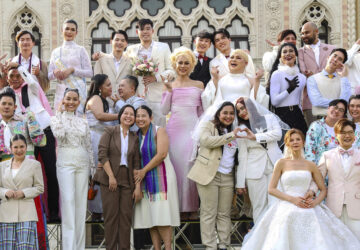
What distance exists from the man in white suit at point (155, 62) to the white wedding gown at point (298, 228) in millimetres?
2699

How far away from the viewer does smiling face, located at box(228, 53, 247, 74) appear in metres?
10.4

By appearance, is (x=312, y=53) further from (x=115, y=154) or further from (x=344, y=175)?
(x=115, y=154)

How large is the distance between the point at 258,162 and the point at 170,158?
121 cm

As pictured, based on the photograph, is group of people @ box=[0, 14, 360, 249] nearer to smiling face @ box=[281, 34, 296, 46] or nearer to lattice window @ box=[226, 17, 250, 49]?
smiling face @ box=[281, 34, 296, 46]

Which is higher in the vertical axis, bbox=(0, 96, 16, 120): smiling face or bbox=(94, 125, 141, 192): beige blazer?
bbox=(0, 96, 16, 120): smiling face

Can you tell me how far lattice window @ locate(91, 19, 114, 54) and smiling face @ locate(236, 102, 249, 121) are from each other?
14.8m

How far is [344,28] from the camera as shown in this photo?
24.0 m

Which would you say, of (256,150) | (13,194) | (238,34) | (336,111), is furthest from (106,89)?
(238,34)

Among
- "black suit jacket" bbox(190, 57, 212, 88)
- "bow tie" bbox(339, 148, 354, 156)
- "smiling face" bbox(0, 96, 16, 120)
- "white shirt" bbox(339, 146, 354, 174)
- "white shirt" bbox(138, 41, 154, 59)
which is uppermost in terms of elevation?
"white shirt" bbox(138, 41, 154, 59)

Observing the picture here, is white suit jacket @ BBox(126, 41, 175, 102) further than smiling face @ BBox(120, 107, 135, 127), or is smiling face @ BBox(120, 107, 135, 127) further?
white suit jacket @ BBox(126, 41, 175, 102)

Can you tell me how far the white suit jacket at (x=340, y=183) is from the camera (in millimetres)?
9055

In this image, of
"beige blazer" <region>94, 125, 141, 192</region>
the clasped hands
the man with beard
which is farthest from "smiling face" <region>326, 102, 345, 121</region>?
the clasped hands

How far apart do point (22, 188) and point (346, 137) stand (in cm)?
395

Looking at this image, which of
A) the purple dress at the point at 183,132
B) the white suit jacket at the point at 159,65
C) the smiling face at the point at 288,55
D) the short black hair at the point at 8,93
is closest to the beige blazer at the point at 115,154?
the purple dress at the point at 183,132
